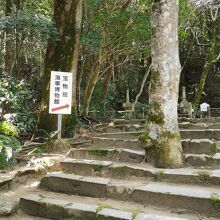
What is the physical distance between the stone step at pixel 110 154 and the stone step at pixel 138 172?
21cm

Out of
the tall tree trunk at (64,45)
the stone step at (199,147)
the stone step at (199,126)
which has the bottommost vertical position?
the stone step at (199,147)

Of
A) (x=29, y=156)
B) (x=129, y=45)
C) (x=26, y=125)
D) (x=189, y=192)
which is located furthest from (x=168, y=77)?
(x=129, y=45)

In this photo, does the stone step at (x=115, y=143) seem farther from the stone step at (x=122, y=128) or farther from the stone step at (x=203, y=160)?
the stone step at (x=203, y=160)

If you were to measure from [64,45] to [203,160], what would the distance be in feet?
13.9

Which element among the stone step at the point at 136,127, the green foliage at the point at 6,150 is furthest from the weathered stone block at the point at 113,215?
A: the stone step at the point at 136,127

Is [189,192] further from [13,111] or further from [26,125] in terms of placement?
[13,111]

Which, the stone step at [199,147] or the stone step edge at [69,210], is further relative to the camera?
the stone step at [199,147]

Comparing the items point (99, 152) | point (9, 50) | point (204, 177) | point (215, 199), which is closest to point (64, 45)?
point (99, 152)

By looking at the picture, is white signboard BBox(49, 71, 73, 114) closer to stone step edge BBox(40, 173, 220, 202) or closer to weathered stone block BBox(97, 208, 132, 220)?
stone step edge BBox(40, 173, 220, 202)

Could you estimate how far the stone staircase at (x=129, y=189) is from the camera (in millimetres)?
3650

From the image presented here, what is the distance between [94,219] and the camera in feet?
12.3

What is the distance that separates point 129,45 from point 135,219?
7168 millimetres

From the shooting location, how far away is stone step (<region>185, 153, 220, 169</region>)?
179 inches

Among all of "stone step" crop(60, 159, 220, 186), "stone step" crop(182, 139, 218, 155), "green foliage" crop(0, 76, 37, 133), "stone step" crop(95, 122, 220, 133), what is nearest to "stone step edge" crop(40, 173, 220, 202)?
"stone step" crop(60, 159, 220, 186)
